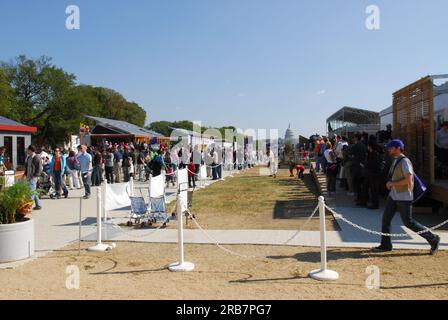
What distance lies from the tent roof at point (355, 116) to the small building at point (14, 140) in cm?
1859

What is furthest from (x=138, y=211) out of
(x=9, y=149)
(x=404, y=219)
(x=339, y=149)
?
(x=9, y=149)

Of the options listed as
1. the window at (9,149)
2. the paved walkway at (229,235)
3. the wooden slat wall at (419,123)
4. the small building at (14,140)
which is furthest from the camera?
the window at (9,149)

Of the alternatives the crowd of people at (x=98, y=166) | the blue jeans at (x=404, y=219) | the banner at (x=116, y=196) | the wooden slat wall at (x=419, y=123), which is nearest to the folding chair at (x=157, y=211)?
the banner at (x=116, y=196)

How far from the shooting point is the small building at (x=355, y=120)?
26867 millimetres

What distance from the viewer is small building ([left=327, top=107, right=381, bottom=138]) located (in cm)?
2687

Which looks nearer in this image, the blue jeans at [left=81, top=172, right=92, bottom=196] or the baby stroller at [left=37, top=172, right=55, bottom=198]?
the blue jeans at [left=81, top=172, right=92, bottom=196]

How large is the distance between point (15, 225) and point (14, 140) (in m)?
17.1

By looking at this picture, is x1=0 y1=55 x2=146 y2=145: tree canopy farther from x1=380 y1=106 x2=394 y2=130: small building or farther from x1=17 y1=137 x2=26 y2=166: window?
x1=380 y1=106 x2=394 y2=130: small building

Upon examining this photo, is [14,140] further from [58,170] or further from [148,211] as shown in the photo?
[148,211]

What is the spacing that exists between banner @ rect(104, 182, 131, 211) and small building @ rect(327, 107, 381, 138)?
18.0 metres

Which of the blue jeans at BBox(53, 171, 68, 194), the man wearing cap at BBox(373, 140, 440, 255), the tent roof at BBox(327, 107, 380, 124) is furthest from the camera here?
the tent roof at BBox(327, 107, 380, 124)

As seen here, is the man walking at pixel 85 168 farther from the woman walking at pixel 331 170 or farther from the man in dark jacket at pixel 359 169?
the man in dark jacket at pixel 359 169

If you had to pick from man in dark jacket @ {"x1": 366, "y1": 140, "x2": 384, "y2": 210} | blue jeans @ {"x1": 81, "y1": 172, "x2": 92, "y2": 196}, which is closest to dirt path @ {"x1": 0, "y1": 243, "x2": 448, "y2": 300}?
man in dark jacket @ {"x1": 366, "y1": 140, "x2": 384, "y2": 210}
